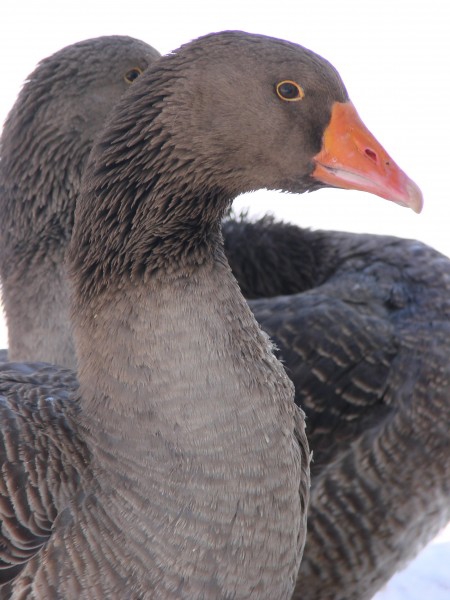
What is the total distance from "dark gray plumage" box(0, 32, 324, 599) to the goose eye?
0.04 metres

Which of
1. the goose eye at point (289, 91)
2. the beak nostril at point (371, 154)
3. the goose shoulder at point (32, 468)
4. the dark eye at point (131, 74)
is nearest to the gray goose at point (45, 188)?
the dark eye at point (131, 74)

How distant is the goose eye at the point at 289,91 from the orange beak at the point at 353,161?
13 cm

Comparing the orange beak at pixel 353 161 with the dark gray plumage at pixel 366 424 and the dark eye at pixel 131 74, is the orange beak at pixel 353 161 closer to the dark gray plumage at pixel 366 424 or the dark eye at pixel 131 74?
the dark gray plumage at pixel 366 424

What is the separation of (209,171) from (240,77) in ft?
1.07

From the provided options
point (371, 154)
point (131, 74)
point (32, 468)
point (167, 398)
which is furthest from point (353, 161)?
point (131, 74)

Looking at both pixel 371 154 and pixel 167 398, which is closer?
pixel 167 398

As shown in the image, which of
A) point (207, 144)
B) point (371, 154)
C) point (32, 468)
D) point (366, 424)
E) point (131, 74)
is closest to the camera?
point (32, 468)

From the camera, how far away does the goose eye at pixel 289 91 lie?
3.56 metres

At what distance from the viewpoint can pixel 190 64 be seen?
3.50 m

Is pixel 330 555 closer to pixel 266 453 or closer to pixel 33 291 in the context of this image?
pixel 266 453

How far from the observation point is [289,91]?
3.57 m

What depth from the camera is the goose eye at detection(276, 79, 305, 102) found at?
140 inches

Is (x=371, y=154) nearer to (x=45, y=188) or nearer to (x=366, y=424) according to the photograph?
(x=366, y=424)

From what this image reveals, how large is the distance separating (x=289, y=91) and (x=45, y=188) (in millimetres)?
1890
